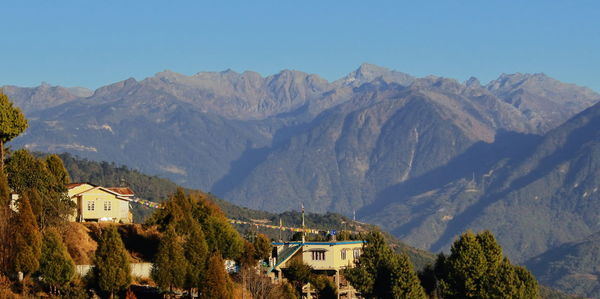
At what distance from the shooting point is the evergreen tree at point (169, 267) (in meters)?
103

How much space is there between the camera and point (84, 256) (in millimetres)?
109500

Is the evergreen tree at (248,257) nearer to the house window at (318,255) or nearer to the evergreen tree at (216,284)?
the house window at (318,255)

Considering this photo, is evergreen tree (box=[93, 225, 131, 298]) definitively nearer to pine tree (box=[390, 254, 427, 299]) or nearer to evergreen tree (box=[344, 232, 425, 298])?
pine tree (box=[390, 254, 427, 299])

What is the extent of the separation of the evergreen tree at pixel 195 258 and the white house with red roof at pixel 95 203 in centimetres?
2442

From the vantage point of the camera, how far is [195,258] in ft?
354

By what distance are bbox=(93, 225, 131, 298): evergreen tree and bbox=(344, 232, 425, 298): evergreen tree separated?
34133 millimetres

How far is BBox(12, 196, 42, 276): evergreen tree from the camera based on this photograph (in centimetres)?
9625

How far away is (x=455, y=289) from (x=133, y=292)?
1586 inches

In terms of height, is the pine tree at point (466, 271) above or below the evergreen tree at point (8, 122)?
below

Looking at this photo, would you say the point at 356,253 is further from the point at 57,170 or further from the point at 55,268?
the point at 55,268

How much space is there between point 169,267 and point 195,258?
5315mm

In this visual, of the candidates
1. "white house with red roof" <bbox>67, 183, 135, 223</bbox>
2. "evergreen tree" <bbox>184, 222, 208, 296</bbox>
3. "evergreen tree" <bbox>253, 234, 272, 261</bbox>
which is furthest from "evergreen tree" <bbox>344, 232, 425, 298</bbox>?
"white house with red roof" <bbox>67, 183, 135, 223</bbox>

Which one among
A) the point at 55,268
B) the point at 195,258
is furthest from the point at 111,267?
the point at 195,258

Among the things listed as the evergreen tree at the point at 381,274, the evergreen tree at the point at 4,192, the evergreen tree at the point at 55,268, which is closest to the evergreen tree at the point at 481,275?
the evergreen tree at the point at 381,274
